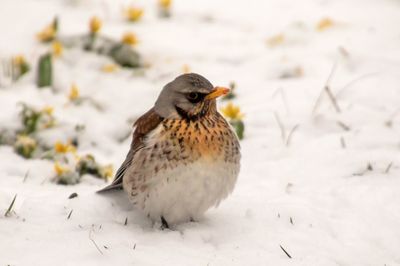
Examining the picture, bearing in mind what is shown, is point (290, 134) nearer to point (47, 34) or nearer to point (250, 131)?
point (250, 131)

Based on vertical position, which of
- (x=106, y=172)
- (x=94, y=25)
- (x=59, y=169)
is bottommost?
(x=106, y=172)

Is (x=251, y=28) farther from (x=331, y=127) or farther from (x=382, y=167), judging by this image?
(x=382, y=167)

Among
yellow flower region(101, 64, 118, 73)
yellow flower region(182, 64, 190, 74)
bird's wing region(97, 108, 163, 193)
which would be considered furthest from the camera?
yellow flower region(101, 64, 118, 73)

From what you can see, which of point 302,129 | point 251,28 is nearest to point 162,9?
point 251,28

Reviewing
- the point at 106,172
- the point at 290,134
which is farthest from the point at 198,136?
the point at 290,134

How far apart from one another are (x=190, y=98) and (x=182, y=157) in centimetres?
43

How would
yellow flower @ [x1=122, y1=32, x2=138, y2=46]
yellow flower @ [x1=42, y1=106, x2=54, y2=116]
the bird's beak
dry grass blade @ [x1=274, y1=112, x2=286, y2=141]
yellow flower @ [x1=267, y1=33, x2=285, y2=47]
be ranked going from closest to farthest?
A: 1. the bird's beak
2. dry grass blade @ [x1=274, y1=112, x2=286, y2=141]
3. yellow flower @ [x1=42, y1=106, x2=54, y2=116]
4. yellow flower @ [x1=122, y1=32, x2=138, y2=46]
5. yellow flower @ [x1=267, y1=33, x2=285, y2=47]

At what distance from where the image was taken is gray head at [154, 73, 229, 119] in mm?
5121

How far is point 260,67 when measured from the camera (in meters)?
8.29

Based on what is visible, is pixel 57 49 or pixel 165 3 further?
pixel 165 3

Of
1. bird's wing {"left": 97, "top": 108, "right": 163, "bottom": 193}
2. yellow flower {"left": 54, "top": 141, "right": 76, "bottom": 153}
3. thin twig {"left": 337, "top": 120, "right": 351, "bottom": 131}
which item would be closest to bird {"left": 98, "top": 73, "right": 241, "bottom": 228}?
bird's wing {"left": 97, "top": 108, "right": 163, "bottom": 193}

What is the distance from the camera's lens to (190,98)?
5.14 m

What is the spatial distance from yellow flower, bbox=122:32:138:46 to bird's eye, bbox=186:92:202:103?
11.3 ft

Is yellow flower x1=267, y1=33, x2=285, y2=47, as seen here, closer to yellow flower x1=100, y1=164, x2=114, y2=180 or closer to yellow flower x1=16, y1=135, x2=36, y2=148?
yellow flower x1=100, y1=164, x2=114, y2=180
